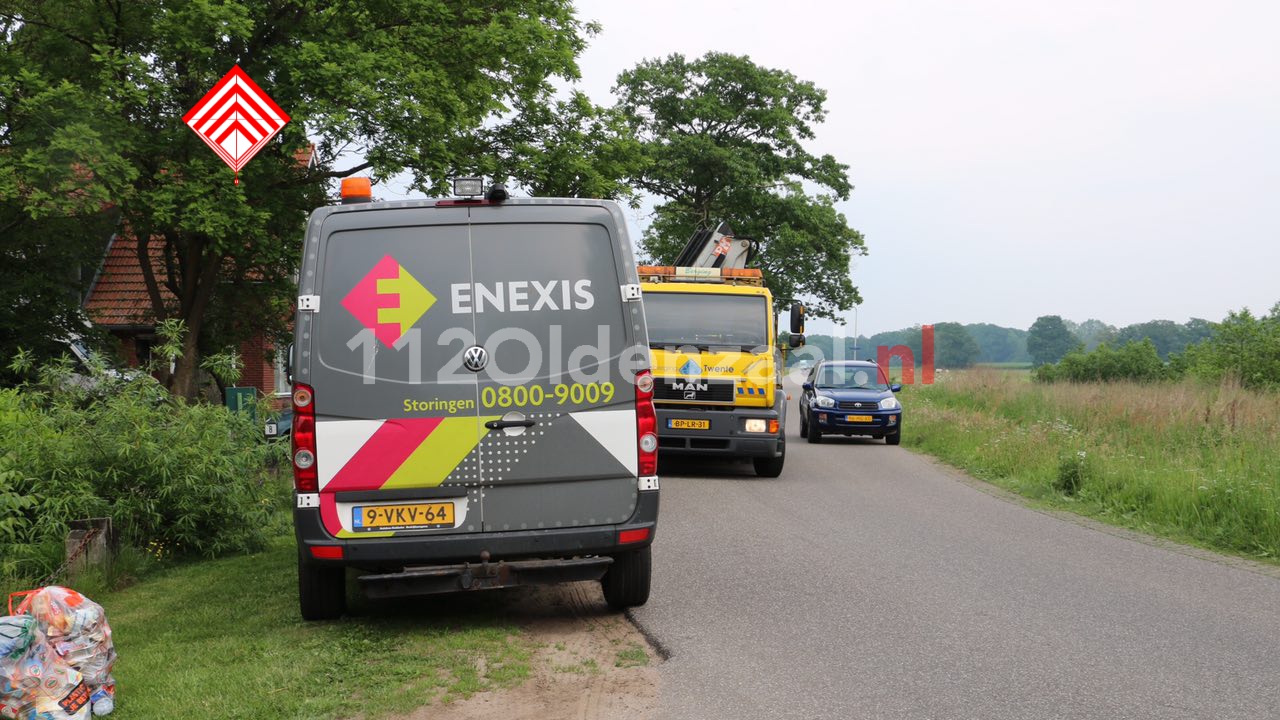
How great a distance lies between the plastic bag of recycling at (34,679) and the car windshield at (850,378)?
19.3 meters

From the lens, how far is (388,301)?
612 centimetres

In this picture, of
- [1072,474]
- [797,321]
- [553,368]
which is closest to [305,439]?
[553,368]

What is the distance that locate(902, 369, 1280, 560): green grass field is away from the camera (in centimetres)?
1059

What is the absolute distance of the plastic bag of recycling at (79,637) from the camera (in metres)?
4.87

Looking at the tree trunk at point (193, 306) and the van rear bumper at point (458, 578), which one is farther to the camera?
the tree trunk at point (193, 306)

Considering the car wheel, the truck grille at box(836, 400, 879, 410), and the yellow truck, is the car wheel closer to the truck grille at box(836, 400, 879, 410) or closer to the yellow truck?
the truck grille at box(836, 400, 879, 410)

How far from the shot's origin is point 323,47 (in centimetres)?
1689

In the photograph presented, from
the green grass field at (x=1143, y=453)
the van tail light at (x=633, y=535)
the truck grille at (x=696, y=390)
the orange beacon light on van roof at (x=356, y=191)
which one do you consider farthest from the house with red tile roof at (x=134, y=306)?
the van tail light at (x=633, y=535)

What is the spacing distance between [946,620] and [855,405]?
15849 mm

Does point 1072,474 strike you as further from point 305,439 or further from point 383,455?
point 305,439

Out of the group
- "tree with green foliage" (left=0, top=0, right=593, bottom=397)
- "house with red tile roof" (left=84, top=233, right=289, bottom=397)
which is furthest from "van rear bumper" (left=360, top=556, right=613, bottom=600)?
"house with red tile roof" (left=84, top=233, right=289, bottom=397)

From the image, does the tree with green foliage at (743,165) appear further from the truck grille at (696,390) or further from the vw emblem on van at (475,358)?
the vw emblem on van at (475,358)

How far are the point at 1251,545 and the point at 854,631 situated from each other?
5419mm

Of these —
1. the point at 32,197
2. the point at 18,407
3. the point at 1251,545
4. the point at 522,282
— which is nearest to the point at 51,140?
the point at 32,197
